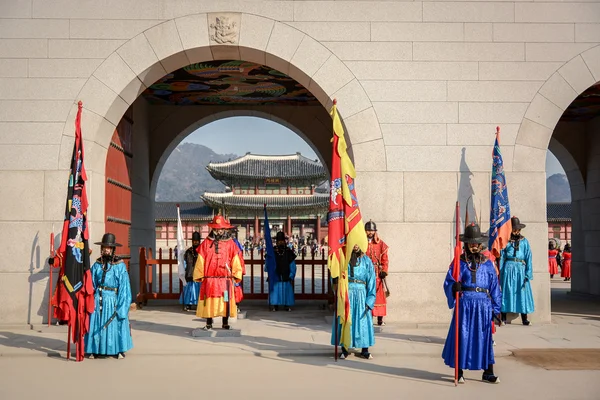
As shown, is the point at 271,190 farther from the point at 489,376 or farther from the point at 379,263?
the point at 489,376

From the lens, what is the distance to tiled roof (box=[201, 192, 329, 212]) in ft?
141

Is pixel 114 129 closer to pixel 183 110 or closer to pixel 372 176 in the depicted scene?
pixel 372 176

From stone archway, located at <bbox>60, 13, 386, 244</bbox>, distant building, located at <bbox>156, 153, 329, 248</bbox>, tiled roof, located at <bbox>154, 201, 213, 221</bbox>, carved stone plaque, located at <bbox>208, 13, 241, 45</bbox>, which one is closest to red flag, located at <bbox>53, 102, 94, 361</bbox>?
stone archway, located at <bbox>60, 13, 386, 244</bbox>

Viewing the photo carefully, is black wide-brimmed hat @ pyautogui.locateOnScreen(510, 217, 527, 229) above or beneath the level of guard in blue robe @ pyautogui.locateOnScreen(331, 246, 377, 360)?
above

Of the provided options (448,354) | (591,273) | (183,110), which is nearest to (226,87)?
(183,110)

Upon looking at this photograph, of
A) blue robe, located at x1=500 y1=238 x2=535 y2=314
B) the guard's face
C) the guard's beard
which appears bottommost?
blue robe, located at x1=500 y1=238 x2=535 y2=314

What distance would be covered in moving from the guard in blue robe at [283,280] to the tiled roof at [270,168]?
104 feet

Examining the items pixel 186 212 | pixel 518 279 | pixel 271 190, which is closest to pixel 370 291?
pixel 518 279

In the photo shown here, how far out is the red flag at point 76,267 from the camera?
664 cm

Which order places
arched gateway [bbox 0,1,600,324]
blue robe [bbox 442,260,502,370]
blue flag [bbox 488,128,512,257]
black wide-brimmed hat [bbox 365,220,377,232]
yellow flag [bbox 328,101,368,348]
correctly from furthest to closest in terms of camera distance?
1. arched gateway [bbox 0,1,600,324]
2. blue flag [bbox 488,128,512,257]
3. black wide-brimmed hat [bbox 365,220,377,232]
4. yellow flag [bbox 328,101,368,348]
5. blue robe [bbox 442,260,502,370]

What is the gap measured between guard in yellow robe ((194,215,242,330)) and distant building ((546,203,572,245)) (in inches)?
1429


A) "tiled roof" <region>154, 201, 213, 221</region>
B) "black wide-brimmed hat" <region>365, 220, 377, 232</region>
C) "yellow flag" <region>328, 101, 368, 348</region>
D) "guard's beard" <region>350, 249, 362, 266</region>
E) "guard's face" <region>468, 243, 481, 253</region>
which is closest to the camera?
"guard's face" <region>468, 243, 481, 253</region>

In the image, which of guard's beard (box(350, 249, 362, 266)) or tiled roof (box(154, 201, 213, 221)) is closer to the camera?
guard's beard (box(350, 249, 362, 266))

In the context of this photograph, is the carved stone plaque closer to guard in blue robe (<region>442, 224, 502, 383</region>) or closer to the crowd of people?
the crowd of people
